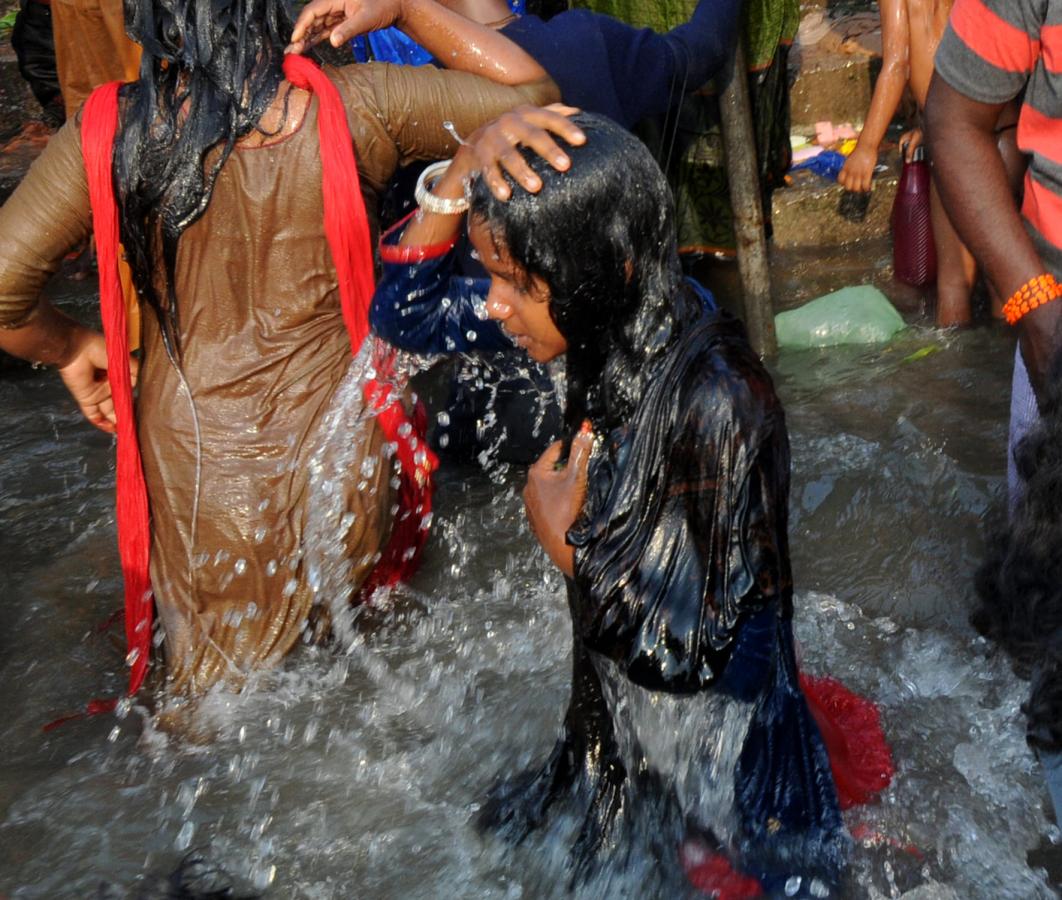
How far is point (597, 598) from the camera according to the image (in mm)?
1840

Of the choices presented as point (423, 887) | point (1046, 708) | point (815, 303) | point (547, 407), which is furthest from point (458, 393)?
point (1046, 708)

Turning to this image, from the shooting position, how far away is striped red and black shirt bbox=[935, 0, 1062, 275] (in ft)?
7.77

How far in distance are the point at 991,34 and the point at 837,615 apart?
1.61m

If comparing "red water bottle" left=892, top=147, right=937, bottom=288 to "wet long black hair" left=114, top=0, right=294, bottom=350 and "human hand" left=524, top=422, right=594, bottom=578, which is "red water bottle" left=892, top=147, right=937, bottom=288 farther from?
"human hand" left=524, top=422, right=594, bottom=578

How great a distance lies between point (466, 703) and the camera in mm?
3191

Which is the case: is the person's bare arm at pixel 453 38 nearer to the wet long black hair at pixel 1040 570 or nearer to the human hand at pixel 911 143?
the wet long black hair at pixel 1040 570

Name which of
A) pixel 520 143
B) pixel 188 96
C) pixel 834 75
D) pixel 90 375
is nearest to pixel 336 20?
pixel 188 96

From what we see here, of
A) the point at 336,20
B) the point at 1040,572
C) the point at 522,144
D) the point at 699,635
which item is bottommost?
the point at 699,635

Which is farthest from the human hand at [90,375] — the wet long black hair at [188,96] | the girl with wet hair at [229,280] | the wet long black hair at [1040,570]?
the wet long black hair at [1040,570]

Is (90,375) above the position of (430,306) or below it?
below

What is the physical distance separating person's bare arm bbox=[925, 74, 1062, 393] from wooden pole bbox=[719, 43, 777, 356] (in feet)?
5.82

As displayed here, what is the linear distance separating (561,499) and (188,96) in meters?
1.42

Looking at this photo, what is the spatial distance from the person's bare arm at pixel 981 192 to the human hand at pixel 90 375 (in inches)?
80.9

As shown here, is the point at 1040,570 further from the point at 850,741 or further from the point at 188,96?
the point at 188,96
